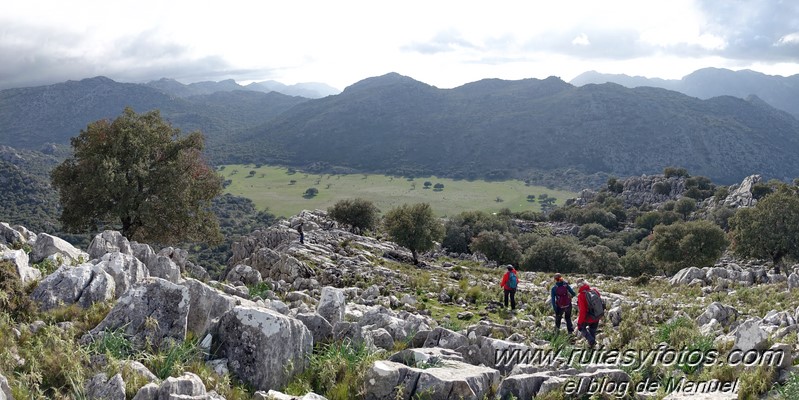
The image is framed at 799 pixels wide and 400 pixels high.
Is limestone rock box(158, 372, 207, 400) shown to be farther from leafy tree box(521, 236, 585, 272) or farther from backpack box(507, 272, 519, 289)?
leafy tree box(521, 236, 585, 272)

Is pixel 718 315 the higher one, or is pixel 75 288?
pixel 75 288

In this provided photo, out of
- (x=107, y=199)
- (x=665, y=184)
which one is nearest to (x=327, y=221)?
(x=107, y=199)

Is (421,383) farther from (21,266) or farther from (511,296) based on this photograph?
(511,296)

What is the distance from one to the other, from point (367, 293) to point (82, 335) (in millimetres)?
15890

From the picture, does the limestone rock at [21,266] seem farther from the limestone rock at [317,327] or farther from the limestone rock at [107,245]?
the limestone rock at [317,327]

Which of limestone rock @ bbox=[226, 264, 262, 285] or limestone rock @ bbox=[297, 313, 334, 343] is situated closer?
limestone rock @ bbox=[297, 313, 334, 343]

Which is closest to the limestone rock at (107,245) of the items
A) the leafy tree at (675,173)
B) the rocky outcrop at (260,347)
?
the rocky outcrop at (260,347)

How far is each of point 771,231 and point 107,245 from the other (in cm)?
5545

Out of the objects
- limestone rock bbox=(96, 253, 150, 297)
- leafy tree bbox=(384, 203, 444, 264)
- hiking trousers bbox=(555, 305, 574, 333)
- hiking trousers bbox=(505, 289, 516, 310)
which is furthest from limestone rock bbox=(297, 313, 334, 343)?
leafy tree bbox=(384, 203, 444, 264)

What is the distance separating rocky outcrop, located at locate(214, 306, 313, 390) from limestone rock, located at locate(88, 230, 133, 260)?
936cm

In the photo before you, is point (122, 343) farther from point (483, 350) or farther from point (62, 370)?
point (483, 350)

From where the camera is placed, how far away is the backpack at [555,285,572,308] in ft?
60.5

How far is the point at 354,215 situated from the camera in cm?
6356

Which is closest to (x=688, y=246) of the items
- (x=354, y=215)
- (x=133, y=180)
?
(x=354, y=215)
